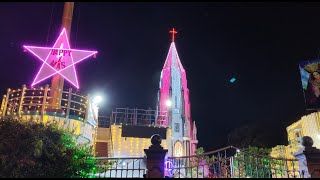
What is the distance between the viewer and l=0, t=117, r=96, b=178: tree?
973cm

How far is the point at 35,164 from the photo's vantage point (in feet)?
32.2

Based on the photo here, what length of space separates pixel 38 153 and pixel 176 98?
53.4 metres

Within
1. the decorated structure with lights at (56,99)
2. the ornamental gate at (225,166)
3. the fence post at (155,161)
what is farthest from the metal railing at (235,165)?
the decorated structure with lights at (56,99)

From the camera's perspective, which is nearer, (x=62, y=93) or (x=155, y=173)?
(x=155, y=173)

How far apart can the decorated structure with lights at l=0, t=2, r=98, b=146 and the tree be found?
5120 mm

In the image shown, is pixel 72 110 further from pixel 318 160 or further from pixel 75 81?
pixel 318 160

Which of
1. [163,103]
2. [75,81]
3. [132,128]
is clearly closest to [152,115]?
[132,128]

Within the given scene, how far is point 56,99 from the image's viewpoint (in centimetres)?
1691

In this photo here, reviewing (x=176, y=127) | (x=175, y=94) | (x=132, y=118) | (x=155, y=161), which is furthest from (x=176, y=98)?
(x=155, y=161)

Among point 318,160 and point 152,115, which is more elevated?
point 152,115

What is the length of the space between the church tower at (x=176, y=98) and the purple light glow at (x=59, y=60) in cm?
4093

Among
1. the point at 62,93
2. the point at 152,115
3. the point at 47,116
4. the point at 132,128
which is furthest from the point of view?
the point at 152,115

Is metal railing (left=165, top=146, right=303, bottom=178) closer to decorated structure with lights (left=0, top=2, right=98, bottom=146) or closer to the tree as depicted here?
the tree

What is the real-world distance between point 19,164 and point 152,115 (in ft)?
56.7
